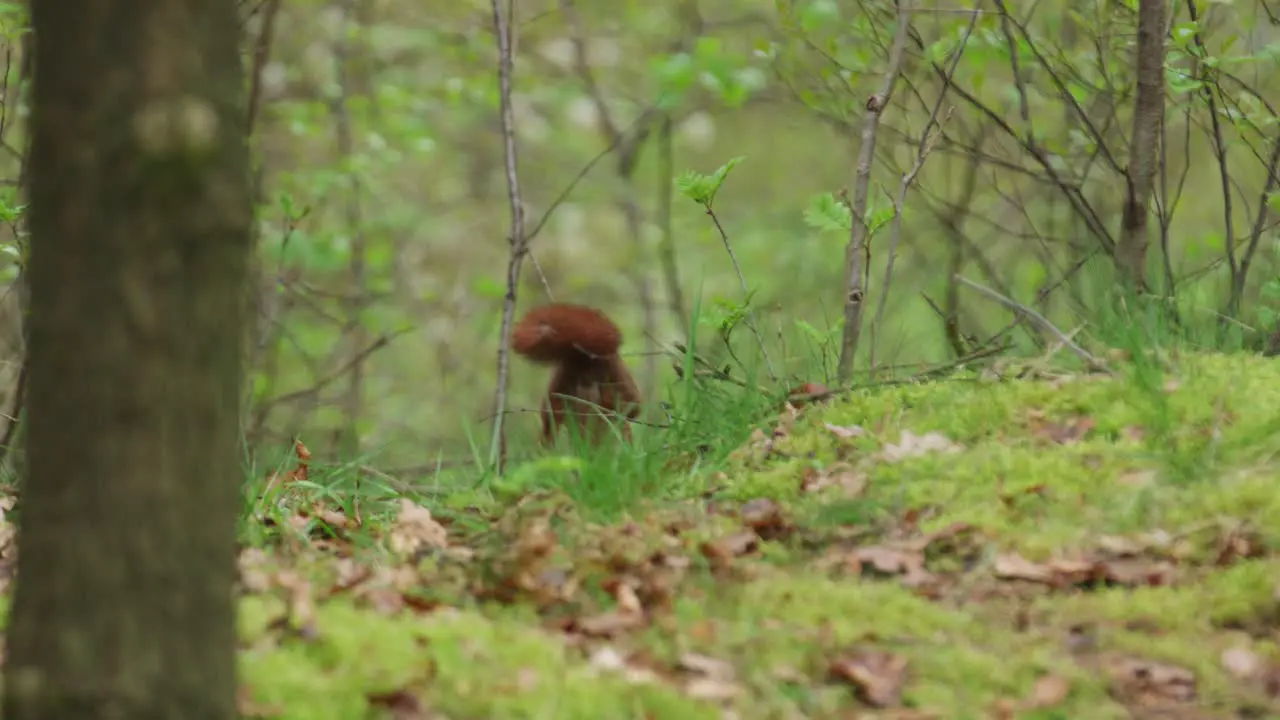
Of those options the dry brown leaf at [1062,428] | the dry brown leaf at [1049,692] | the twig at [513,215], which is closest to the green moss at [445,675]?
the dry brown leaf at [1049,692]

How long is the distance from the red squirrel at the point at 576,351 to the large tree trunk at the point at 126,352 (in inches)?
142

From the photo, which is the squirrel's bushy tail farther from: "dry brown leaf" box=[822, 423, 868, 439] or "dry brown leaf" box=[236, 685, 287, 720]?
"dry brown leaf" box=[236, 685, 287, 720]

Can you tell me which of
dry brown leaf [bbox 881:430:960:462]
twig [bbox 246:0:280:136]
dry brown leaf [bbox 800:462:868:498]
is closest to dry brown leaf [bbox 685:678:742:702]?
dry brown leaf [bbox 800:462:868:498]

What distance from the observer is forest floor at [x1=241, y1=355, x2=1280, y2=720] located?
78.1 inches

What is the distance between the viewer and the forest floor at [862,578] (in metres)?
1.98

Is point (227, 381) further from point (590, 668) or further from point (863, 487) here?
point (863, 487)

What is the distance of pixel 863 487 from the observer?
10.3ft

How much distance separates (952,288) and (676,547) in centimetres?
390

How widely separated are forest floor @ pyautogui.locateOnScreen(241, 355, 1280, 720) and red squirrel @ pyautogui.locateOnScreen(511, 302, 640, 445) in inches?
69.8

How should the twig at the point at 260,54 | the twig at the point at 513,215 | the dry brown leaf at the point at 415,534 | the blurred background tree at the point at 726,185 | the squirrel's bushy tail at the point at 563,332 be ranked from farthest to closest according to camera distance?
1. the twig at the point at 260,54
2. the squirrel's bushy tail at the point at 563,332
3. the twig at the point at 513,215
4. the blurred background tree at the point at 726,185
5. the dry brown leaf at the point at 415,534

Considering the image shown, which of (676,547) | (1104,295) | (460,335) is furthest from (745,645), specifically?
(460,335)

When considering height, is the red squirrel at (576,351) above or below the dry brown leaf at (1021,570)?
below

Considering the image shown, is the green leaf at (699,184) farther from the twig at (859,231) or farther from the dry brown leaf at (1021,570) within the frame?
the dry brown leaf at (1021,570)

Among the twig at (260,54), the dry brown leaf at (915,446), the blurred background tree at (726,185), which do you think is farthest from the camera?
the twig at (260,54)
